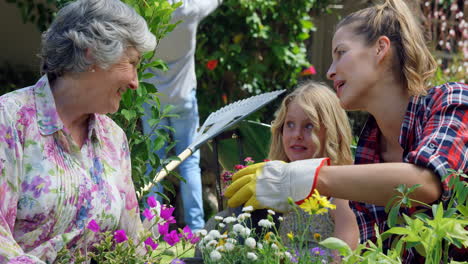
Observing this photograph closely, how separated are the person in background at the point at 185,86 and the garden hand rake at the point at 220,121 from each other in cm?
127

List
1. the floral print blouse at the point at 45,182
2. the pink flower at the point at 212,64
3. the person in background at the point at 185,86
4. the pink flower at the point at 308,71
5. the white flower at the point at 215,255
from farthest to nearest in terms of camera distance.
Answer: the pink flower at the point at 308,71 → the pink flower at the point at 212,64 → the person in background at the point at 185,86 → the floral print blouse at the point at 45,182 → the white flower at the point at 215,255

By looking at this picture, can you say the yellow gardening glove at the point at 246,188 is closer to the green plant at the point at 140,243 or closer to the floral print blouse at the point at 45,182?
the green plant at the point at 140,243

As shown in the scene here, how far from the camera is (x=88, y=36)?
6.82 ft

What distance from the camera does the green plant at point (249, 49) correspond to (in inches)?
228

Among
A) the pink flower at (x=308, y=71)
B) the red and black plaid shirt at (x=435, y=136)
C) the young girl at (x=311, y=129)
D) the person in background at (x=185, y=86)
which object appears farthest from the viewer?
the pink flower at (x=308, y=71)

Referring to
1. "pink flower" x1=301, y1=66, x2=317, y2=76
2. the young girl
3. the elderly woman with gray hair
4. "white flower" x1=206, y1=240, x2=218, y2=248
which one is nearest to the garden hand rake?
the young girl

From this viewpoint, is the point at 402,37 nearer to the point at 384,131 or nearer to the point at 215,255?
the point at 384,131

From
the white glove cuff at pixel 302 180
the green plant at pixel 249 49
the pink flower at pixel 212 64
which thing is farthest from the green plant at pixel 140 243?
the green plant at pixel 249 49

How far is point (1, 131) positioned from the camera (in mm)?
1929

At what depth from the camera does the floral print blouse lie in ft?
6.31

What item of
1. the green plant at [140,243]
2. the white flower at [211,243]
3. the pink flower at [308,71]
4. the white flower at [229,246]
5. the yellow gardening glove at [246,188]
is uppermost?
the yellow gardening glove at [246,188]

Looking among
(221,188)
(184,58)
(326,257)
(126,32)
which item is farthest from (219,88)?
(326,257)

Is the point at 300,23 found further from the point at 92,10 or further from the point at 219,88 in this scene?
the point at 92,10

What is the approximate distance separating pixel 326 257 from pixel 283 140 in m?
1.31
